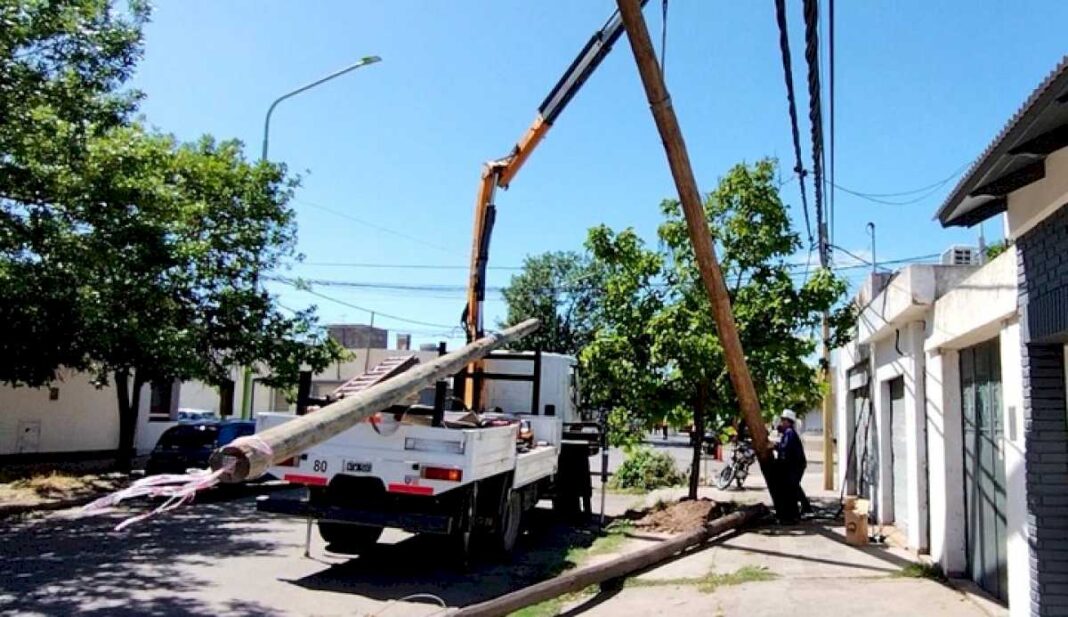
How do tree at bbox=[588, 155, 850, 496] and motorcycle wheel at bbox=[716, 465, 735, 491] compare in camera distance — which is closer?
tree at bbox=[588, 155, 850, 496]

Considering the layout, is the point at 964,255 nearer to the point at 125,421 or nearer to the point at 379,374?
the point at 379,374

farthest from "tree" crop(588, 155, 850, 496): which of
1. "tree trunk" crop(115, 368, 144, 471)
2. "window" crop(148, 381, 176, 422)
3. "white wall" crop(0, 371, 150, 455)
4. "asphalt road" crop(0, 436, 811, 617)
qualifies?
"window" crop(148, 381, 176, 422)

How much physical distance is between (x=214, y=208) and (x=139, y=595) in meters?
12.5

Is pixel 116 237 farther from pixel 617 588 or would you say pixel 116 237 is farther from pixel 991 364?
pixel 991 364

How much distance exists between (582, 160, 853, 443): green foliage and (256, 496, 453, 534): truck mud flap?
20.2 feet

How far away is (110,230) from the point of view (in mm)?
13469

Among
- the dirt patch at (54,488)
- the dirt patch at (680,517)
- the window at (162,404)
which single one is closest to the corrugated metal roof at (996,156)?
the dirt patch at (680,517)

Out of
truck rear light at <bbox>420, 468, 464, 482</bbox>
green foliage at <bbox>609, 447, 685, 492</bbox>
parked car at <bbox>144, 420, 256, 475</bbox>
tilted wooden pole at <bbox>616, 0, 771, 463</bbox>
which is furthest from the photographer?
green foliage at <bbox>609, 447, 685, 492</bbox>

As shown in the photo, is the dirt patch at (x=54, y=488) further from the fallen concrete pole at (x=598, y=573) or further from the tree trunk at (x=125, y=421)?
the fallen concrete pole at (x=598, y=573)

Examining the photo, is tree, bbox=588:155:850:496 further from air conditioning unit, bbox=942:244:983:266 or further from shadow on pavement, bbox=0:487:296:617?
shadow on pavement, bbox=0:487:296:617

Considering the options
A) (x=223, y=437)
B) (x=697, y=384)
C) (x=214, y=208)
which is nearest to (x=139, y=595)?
(x=697, y=384)

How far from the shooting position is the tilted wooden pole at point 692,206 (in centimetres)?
733

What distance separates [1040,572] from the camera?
6168 mm

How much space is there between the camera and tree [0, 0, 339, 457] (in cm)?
1262
